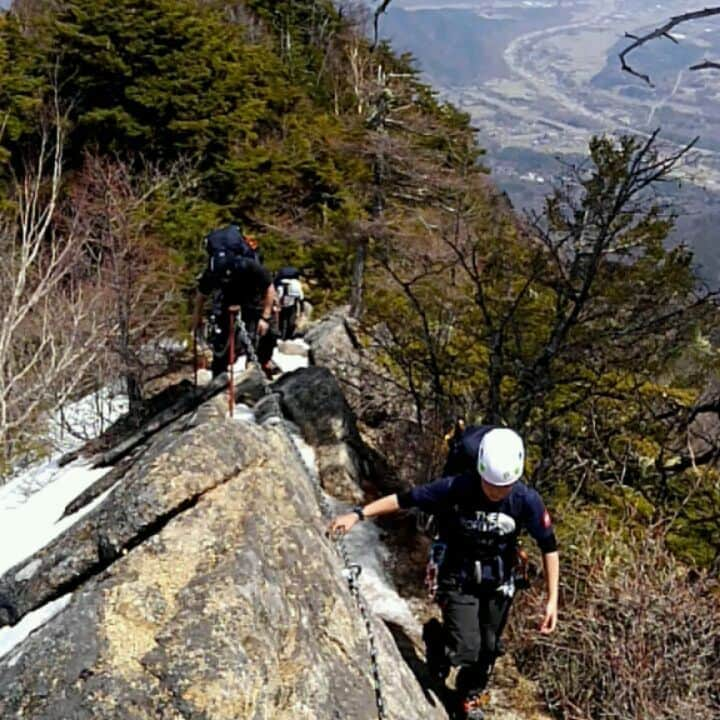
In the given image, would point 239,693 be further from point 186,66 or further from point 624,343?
point 186,66

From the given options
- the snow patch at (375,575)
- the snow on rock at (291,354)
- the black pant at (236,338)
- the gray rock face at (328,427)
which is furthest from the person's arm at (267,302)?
the snow on rock at (291,354)

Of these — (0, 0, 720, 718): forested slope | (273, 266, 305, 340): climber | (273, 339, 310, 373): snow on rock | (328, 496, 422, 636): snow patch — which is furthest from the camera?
(273, 266, 305, 340): climber

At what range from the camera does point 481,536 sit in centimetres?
452

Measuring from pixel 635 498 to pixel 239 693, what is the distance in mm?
4663

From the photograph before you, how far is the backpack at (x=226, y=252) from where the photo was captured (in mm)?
8250

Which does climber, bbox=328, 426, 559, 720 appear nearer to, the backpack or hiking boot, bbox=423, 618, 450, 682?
hiking boot, bbox=423, 618, 450, 682

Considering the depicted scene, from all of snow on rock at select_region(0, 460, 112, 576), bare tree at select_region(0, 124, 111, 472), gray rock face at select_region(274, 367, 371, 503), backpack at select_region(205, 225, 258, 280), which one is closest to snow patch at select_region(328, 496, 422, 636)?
gray rock face at select_region(274, 367, 371, 503)

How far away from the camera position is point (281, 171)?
23547 millimetres

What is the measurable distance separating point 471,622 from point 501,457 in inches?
41.8

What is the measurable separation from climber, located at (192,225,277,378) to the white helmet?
4599 millimetres

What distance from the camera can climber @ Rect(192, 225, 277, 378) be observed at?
8281 millimetres

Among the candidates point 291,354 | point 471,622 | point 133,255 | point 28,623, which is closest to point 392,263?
point 133,255

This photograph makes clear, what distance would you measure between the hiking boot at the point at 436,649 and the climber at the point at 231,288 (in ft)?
14.1

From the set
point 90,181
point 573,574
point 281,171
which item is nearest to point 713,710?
point 573,574
